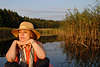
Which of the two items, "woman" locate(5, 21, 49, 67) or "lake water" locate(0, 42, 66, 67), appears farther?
"lake water" locate(0, 42, 66, 67)

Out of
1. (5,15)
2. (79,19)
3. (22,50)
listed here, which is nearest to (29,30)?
(22,50)

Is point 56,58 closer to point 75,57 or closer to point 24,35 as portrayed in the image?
point 75,57

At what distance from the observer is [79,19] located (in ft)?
23.2

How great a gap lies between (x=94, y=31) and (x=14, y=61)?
4.91 m

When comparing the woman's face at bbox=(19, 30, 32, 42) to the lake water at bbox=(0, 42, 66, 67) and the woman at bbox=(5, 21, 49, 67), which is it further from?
the lake water at bbox=(0, 42, 66, 67)

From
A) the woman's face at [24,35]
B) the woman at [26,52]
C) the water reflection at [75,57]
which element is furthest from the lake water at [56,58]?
the woman's face at [24,35]

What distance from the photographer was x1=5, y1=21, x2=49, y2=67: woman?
6.68ft

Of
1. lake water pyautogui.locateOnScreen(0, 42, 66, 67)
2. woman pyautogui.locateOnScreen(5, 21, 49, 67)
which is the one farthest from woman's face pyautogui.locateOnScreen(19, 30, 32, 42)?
lake water pyautogui.locateOnScreen(0, 42, 66, 67)

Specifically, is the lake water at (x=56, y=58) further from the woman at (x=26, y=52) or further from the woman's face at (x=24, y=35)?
the woman's face at (x=24, y=35)

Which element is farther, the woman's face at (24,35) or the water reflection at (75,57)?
the water reflection at (75,57)

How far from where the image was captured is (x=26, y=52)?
7.06 feet

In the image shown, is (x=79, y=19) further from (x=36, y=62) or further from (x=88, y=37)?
(x=36, y=62)

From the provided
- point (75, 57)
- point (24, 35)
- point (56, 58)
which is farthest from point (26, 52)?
point (75, 57)

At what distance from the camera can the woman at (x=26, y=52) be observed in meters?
2.04
